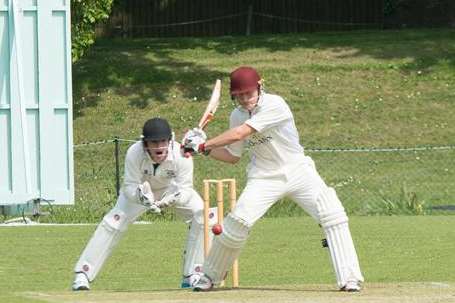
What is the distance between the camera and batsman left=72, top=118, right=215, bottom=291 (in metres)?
12.9

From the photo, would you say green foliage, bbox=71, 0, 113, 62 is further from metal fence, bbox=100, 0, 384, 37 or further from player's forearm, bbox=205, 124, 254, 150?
player's forearm, bbox=205, 124, 254, 150

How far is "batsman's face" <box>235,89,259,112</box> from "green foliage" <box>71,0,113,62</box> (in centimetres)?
1952

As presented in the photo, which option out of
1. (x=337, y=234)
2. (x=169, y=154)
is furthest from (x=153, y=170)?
(x=337, y=234)

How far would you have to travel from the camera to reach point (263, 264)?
16109 millimetres

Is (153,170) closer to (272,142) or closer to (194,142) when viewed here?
(194,142)

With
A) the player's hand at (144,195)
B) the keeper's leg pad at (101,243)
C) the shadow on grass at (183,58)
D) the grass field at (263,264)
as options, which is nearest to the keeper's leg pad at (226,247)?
the grass field at (263,264)

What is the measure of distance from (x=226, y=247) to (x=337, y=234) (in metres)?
0.90

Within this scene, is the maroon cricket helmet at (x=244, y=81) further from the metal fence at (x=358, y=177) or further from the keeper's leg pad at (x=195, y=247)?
the metal fence at (x=358, y=177)

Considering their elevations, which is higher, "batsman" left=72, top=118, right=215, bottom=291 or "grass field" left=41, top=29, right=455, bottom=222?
"batsman" left=72, top=118, right=215, bottom=291

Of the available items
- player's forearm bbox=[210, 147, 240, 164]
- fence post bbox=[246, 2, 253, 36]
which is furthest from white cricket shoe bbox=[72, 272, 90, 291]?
fence post bbox=[246, 2, 253, 36]

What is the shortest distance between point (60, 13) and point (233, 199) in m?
10.5

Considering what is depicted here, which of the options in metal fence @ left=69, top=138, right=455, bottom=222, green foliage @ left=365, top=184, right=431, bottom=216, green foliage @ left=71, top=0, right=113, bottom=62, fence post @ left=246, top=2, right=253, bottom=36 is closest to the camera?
green foliage @ left=365, top=184, right=431, bottom=216

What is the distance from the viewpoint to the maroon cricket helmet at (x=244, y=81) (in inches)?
480

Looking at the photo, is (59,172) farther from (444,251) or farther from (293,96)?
(293,96)
